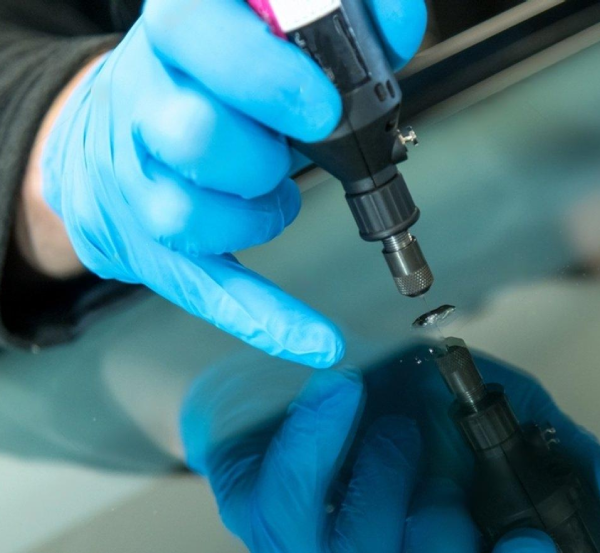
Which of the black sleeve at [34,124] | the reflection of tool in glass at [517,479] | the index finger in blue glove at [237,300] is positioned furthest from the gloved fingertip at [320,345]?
the black sleeve at [34,124]

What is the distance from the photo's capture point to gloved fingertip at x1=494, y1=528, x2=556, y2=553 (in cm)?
39

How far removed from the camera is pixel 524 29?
1.02 m

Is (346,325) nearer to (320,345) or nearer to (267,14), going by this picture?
(320,345)

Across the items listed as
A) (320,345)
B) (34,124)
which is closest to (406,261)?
(320,345)

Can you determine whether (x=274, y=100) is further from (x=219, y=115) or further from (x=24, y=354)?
(x=24, y=354)

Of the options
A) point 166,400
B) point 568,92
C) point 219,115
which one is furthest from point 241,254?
point 568,92

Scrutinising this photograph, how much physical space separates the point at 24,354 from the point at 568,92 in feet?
2.53

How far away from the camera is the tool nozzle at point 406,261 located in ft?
1.77

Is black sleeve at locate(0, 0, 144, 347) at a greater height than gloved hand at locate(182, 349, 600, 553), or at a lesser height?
greater

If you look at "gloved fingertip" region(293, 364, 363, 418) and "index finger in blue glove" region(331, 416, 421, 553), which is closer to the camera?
"index finger in blue glove" region(331, 416, 421, 553)

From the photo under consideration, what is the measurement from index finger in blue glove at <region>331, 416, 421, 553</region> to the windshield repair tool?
12cm

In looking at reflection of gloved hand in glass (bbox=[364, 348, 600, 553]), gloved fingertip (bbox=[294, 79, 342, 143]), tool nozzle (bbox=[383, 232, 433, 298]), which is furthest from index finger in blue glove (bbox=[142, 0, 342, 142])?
reflection of gloved hand in glass (bbox=[364, 348, 600, 553])

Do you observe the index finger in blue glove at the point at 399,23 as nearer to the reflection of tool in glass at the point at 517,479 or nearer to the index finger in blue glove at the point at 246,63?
the index finger in blue glove at the point at 246,63

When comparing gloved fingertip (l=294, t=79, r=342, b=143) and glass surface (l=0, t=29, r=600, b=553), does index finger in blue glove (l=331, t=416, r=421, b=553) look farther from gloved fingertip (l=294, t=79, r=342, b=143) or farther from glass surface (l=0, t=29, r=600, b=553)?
gloved fingertip (l=294, t=79, r=342, b=143)
